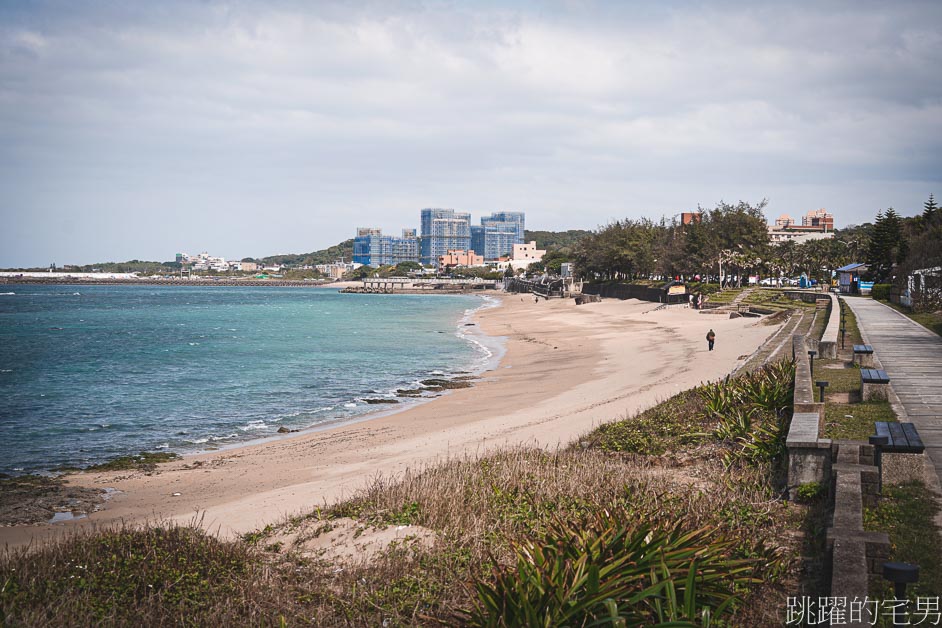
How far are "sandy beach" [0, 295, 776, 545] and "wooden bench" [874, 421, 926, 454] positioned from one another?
17.6 feet

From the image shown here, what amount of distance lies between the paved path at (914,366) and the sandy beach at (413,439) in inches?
197

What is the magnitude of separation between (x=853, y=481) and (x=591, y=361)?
26.3m

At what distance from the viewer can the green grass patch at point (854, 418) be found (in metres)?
9.68

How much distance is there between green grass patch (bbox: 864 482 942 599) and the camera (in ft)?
17.7

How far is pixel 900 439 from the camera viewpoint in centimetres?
766

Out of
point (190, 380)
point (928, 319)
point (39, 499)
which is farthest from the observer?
point (190, 380)

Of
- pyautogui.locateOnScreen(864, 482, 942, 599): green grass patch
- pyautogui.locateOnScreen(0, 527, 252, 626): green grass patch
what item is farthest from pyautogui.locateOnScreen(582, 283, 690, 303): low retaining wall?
pyautogui.locateOnScreen(0, 527, 252, 626): green grass patch

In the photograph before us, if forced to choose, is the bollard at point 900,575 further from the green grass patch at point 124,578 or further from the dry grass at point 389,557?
the green grass patch at point 124,578

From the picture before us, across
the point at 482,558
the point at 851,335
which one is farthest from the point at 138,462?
the point at 851,335

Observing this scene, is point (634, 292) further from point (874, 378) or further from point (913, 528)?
point (913, 528)

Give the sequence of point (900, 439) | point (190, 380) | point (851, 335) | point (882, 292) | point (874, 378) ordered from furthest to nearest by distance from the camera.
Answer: point (882, 292) → point (190, 380) → point (851, 335) → point (874, 378) → point (900, 439)

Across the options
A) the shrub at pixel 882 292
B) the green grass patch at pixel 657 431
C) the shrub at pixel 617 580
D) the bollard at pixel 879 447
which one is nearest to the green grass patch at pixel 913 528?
the bollard at pixel 879 447

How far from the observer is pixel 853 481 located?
6777mm

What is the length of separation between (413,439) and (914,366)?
12.2 m
